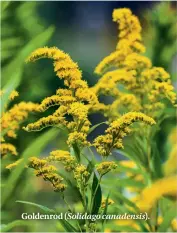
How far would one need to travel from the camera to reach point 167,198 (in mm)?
2162

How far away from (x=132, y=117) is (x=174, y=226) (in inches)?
26.1

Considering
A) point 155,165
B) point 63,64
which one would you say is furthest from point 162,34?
point 63,64

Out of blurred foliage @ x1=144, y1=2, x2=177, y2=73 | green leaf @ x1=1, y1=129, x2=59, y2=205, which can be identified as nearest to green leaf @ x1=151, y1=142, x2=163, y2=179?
green leaf @ x1=1, y1=129, x2=59, y2=205

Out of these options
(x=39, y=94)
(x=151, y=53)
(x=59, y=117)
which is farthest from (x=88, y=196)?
(x=151, y=53)

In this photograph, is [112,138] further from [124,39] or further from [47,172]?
[124,39]

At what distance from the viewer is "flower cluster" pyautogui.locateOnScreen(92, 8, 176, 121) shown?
6.88 ft

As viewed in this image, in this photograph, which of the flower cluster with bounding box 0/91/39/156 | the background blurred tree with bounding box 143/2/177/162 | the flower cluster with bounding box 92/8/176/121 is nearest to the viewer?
the flower cluster with bounding box 0/91/39/156

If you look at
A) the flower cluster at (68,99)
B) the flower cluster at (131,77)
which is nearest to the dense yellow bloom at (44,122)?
the flower cluster at (68,99)

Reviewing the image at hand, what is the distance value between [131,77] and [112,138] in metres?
0.54

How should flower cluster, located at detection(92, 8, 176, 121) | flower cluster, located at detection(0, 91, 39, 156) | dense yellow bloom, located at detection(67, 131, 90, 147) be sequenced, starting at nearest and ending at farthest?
dense yellow bloom, located at detection(67, 131, 90, 147)
flower cluster, located at detection(0, 91, 39, 156)
flower cluster, located at detection(92, 8, 176, 121)

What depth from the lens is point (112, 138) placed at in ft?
5.41

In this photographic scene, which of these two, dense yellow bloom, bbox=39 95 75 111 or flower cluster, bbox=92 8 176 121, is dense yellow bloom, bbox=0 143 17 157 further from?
flower cluster, bbox=92 8 176 121

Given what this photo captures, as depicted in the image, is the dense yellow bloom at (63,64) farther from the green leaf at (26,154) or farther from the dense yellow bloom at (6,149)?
the dense yellow bloom at (6,149)

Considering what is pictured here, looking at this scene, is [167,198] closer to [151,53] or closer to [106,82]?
[106,82]
